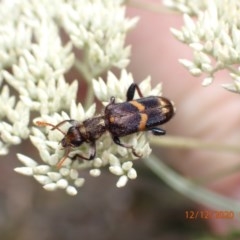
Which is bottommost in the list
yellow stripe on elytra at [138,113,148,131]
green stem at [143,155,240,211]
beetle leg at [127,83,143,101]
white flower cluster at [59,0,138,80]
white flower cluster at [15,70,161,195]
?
green stem at [143,155,240,211]

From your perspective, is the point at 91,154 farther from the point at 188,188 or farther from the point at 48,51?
the point at 188,188

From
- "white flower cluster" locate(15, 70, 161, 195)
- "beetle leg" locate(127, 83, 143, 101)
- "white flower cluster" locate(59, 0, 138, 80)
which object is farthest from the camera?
"white flower cluster" locate(59, 0, 138, 80)

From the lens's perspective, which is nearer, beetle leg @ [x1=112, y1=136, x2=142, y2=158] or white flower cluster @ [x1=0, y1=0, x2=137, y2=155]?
beetle leg @ [x1=112, y1=136, x2=142, y2=158]

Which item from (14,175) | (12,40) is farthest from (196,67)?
(14,175)

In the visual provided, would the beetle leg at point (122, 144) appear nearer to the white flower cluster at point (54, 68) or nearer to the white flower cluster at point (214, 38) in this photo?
the white flower cluster at point (54, 68)

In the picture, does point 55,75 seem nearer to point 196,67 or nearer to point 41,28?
point 41,28

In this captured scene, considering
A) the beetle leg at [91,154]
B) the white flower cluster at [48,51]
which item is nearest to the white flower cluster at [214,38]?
the white flower cluster at [48,51]

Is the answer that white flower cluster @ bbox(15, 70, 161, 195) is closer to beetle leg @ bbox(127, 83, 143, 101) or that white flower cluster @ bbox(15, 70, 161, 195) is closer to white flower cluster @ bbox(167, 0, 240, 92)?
beetle leg @ bbox(127, 83, 143, 101)

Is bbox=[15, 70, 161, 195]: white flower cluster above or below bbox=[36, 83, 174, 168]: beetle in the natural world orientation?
below

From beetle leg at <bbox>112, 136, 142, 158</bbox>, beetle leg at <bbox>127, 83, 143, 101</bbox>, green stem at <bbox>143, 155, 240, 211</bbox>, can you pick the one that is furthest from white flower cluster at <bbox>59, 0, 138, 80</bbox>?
green stem at <bbox>143, 155, 240, 211</bbox>
